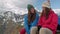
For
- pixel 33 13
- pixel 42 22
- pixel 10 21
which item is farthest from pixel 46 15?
pixel 10 21

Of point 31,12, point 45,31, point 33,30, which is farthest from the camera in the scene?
point 31,12

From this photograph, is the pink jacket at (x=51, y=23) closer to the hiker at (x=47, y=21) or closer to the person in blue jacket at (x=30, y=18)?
the hiker at (x=47, y=21)

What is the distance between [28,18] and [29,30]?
0.55 ft

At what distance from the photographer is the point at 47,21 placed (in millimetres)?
2586

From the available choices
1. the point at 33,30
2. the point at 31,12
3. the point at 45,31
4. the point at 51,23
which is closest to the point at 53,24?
the point at 51,23

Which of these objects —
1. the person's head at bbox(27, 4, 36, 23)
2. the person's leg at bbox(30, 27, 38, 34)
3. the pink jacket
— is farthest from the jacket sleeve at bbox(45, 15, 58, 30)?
the person's head at bbox(27, 4, 36, 23)

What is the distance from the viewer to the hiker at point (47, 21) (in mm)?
2505

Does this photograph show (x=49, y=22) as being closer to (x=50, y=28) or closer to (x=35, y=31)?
(x=50, y=28)

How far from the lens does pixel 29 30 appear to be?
2922 millimetres

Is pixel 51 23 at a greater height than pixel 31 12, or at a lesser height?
lesser

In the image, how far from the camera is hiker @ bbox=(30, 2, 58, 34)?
250 cm

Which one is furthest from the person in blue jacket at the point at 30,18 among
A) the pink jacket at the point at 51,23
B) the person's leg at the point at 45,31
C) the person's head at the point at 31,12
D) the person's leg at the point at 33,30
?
the person's leg at the point at 45,31

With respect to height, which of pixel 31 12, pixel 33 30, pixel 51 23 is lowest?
pixel 33 30

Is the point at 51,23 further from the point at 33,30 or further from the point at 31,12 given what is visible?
the point at 31,12
